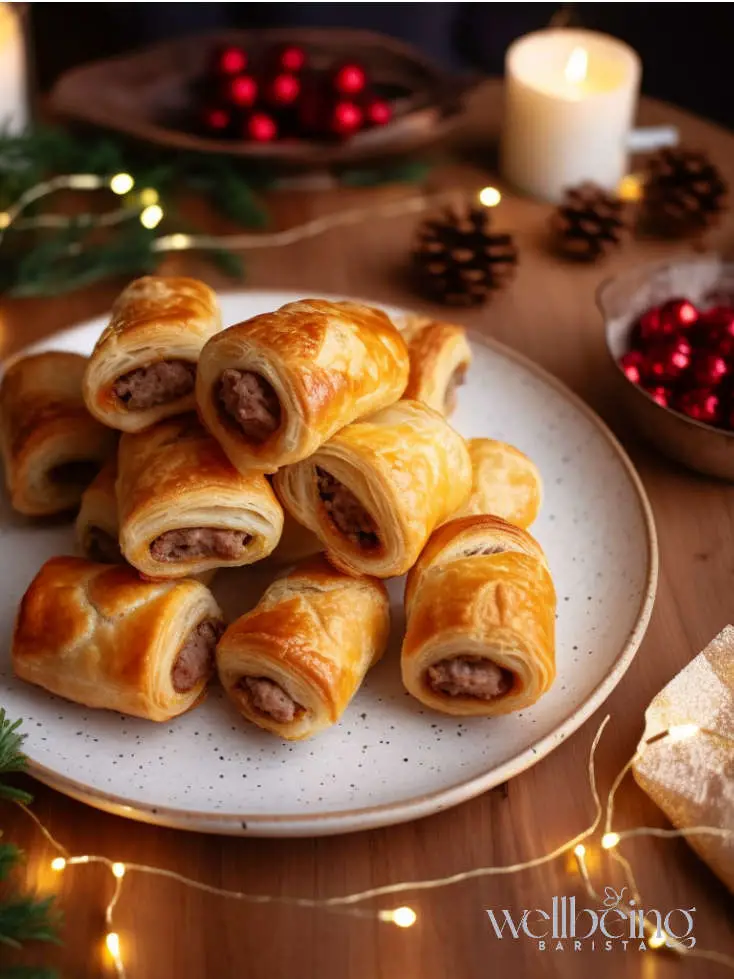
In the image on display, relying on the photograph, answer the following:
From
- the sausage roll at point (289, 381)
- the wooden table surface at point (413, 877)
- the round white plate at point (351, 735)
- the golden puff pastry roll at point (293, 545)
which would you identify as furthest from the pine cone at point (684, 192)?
the golden puff pastry roll at point (293, 545)

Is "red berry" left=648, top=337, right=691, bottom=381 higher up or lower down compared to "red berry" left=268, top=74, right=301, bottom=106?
lower down

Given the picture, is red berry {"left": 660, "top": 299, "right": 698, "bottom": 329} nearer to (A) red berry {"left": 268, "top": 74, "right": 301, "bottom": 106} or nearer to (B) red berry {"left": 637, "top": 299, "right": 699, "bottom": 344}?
(B) red berry {"left": 637, "top": 299, "right": 699, "bottom": 344}

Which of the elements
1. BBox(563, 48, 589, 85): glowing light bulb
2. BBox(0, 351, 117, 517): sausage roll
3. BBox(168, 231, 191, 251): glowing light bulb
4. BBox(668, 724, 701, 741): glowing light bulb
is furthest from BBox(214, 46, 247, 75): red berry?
BBox(668, 724, 701, 741): glowing light bulb

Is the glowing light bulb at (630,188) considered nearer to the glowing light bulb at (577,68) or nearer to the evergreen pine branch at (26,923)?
the glowing light bulb at (577,68)

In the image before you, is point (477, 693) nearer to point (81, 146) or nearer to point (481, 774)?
point (481, 774)

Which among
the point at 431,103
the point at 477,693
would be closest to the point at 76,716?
the point at 477,693

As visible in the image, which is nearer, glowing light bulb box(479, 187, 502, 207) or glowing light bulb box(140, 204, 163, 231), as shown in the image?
glowing light bulb box(140, 204, 163, 231)
